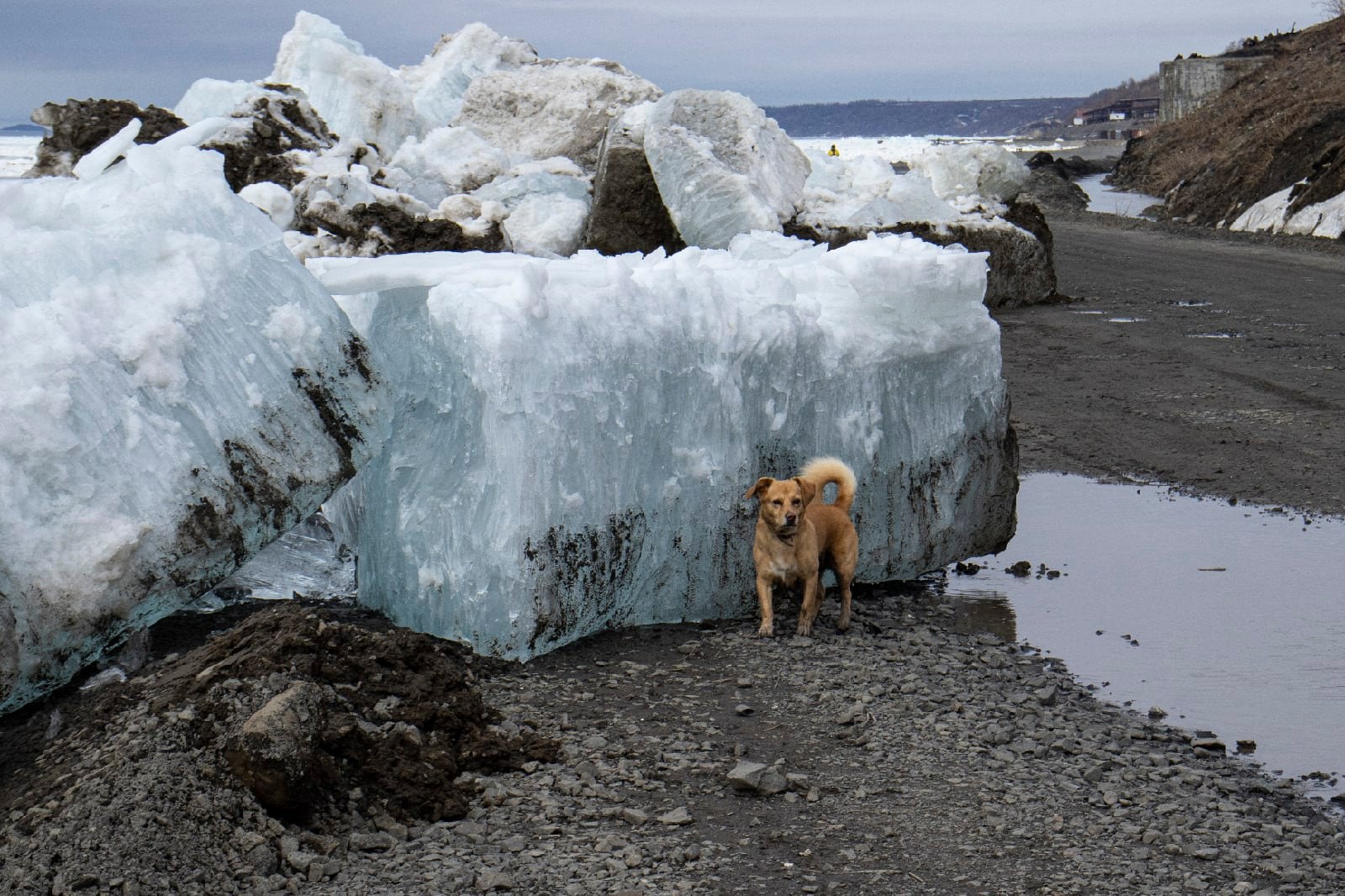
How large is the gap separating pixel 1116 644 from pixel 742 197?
7.41 metres

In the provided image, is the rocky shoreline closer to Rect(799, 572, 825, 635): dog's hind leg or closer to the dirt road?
Rect(799, 572, 825, 635): dog's hind leg

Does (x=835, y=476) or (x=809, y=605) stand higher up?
(x=835, y=476)

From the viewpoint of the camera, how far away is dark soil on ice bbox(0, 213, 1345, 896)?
168 inches

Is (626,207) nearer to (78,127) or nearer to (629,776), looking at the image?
(78,127)

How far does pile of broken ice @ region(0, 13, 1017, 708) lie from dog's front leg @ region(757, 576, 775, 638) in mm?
334

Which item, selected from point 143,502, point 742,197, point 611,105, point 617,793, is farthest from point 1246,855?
point 611,105

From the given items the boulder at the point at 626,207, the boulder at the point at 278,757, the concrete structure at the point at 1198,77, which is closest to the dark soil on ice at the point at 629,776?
the boulder at the point at 278,757

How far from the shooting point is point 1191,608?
7457 mm

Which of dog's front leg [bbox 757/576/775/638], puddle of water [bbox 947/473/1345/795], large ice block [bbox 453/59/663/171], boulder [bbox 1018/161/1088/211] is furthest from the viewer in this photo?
boulder [bbox 1018/161/1088/211]

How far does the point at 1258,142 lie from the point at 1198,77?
19419 millimetres

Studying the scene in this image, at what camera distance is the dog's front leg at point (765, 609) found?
652 centimetres

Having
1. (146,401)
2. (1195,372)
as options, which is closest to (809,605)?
(146,401)

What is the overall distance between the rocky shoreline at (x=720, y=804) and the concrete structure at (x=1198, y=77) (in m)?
46.0

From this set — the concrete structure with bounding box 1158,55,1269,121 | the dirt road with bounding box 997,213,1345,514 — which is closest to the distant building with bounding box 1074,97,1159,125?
the concrete structure with bounding box 1158,55,1269,121
